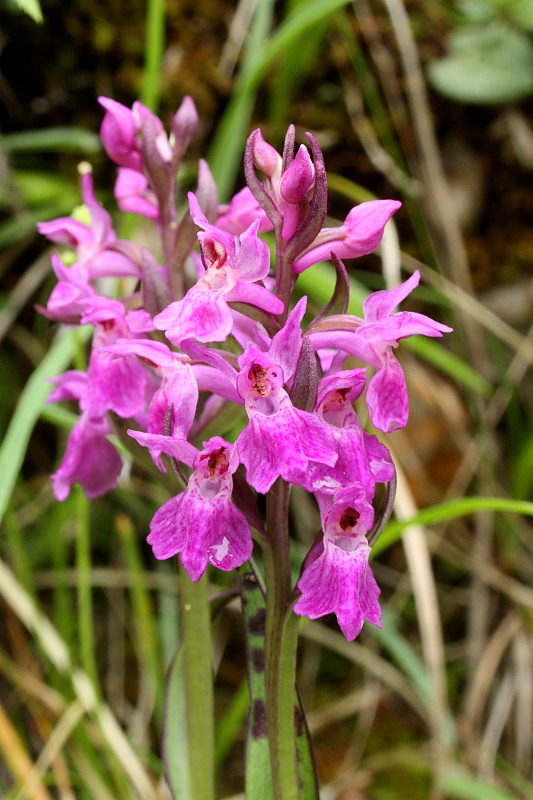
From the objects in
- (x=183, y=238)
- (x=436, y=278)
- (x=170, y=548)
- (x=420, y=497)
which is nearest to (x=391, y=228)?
(x=436, y=278)

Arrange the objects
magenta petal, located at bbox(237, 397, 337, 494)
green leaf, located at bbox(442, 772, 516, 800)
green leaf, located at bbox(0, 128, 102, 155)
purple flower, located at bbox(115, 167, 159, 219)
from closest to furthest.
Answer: magenta petal, located at bbox(237, 397, 337, 494) → purple flower, located at bbox(115, 167, 159, 219) → green leaf, located at bbox(442, 772, 516, 800) → green leaf, located at bbox(0, 128, 102, 155)

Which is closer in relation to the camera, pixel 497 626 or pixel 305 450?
pixel 305 450

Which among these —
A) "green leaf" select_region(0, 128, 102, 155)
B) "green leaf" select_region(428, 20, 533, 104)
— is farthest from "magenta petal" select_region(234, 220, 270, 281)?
"green leaf" select_region(428, 20, 533, 104)

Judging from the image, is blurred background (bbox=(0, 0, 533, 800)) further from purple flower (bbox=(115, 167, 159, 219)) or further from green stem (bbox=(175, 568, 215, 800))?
green stem (bbox=(175, 568, 215, 800))

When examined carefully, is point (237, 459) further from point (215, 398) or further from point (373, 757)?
point (373, 757)

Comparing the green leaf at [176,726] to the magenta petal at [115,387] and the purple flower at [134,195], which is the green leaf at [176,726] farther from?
the purple flower at [134,195]

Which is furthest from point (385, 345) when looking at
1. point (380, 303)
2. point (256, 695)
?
point (256, 695)

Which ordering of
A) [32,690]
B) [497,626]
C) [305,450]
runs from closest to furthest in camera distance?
[305,450] → [32,690] → [497,626]
